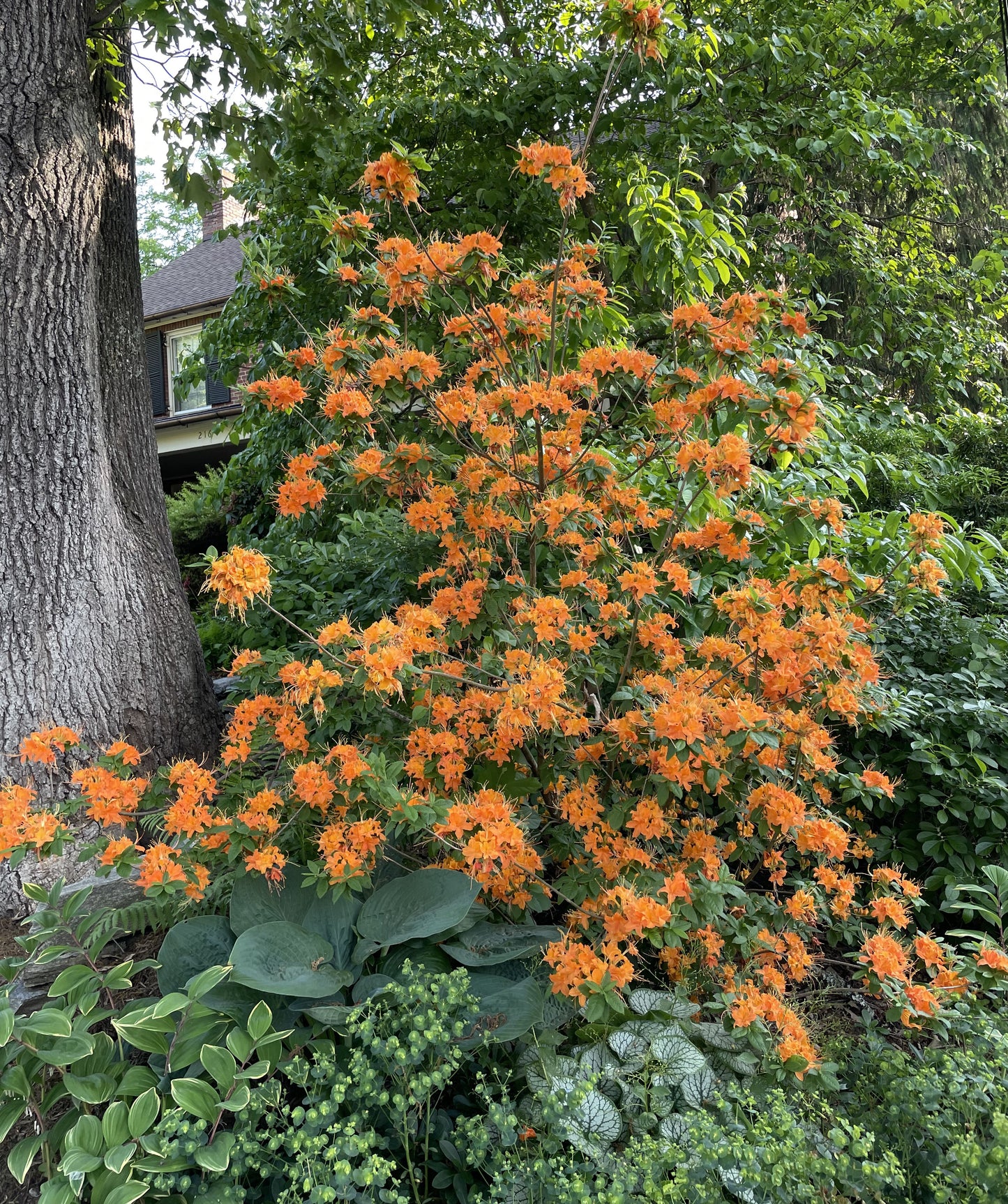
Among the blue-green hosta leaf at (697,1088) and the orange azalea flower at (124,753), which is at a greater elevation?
the orange azalea flower at (124,753)

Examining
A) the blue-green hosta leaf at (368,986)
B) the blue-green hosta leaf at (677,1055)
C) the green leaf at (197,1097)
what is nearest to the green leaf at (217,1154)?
the green leaf at (197,1097)

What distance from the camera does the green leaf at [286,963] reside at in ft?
5.73

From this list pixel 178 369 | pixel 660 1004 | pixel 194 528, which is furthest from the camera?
pixel 178 369

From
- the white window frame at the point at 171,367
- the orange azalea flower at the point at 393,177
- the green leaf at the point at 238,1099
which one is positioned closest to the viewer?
the green leaf at the point at 238,1099

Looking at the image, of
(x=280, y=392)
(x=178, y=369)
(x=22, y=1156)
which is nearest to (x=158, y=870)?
(x=22, y=1156)

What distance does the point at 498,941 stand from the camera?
79.7 inches

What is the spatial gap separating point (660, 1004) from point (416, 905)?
0.60 metres

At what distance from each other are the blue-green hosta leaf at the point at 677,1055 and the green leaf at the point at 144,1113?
38.3 inches

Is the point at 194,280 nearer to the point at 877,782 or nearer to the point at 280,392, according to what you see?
the point at 280,392

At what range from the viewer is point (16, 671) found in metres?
2.67

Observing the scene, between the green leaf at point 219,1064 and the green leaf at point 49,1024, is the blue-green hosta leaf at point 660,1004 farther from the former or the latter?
the green leaf at point 49,1024

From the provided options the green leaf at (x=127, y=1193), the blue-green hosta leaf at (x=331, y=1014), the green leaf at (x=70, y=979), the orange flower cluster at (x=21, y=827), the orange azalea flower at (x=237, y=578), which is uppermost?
the orange azalea flower at (x=237, y=578)

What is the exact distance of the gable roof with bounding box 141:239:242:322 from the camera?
13633mm

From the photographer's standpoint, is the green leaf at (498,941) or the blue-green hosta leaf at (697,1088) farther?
the green leaf at (498,941)
